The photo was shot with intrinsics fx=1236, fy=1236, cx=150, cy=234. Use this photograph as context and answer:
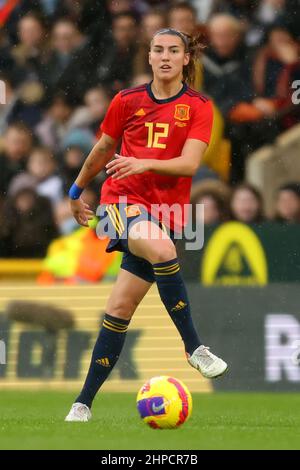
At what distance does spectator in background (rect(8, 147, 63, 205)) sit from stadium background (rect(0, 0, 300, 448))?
2 centimetres

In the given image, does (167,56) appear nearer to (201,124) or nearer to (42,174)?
(201,124)

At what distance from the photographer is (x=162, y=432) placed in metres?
6.07

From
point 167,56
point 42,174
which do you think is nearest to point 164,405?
point 167,56

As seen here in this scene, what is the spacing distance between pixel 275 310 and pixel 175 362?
2.89 feet

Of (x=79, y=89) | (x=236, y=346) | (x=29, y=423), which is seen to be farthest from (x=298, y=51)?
(x=29, y=423)

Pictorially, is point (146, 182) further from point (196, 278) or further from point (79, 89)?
point (79, 89)

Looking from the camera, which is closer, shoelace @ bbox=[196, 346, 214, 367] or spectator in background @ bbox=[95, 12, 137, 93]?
shoelace @ bbox=[196, 346, 214, 367]

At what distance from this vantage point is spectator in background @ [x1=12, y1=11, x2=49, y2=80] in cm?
1150

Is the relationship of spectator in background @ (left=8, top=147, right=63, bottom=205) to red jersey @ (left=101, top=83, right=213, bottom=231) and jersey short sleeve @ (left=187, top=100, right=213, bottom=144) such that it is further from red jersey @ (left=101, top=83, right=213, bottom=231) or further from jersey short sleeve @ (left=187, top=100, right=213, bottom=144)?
jersey short sleeve @ (left=187, top=100, right=213, bottom=144)

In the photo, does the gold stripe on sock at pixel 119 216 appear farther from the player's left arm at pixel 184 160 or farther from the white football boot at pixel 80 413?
the white football boot at pixel 80 413

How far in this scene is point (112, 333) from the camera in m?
6.78

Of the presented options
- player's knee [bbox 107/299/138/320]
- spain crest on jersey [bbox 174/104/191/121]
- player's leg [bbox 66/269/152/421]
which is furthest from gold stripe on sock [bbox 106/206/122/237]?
spain crest on jersey [bbox 174/104/191/121]

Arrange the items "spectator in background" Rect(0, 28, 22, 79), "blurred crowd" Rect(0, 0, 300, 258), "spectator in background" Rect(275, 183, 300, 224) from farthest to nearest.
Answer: "spectator in background" Rect(0, 28, 22, 79) < "blurred crowd" Rect(0, 0, 300, 258) < "spectator in background" Rect(275, 183, 300, 224)
